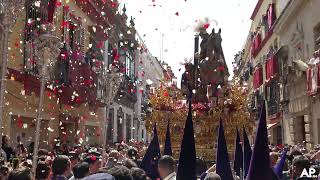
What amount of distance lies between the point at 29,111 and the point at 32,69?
1.52 metres

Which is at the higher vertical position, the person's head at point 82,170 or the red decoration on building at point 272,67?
the red decoration on building at point 272,67

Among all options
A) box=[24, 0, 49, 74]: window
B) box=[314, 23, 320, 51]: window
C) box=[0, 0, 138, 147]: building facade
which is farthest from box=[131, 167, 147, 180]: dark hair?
box=[314, 23, 320, 51]: window

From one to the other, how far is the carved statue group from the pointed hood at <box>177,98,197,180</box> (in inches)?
311

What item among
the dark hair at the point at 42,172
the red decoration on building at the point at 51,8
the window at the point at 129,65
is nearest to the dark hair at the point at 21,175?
the dark hair at the point at 42,172

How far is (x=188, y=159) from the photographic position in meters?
4.93

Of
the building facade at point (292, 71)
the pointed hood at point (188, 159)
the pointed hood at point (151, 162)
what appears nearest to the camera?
the pointed hood at point (188, 159)

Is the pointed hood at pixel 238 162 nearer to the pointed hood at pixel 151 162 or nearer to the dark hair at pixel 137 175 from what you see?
the pointed hood at pixel 151 162

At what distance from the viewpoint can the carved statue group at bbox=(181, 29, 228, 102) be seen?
520 inches

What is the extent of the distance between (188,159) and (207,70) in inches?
336

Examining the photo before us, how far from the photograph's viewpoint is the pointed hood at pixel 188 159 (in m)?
4.83

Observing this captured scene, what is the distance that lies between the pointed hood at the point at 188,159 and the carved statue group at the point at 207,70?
7891 mm

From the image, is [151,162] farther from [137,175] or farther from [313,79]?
[313,79]

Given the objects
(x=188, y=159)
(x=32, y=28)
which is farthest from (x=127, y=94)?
(x=188, y=159)

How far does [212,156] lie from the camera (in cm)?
1180
